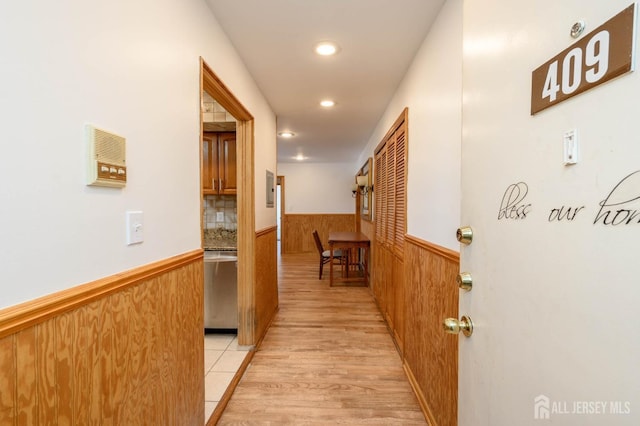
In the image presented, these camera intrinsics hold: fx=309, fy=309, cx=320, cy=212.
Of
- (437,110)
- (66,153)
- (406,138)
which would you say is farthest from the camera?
(406,138)

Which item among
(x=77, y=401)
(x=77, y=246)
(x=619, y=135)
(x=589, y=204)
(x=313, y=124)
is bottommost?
(x=77, y=401)

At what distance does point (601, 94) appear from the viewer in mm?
499

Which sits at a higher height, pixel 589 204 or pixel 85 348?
pixel 589 204

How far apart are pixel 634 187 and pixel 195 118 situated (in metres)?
1.58

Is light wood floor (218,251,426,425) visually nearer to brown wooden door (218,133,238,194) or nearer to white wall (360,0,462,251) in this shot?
white wall (360,0,462,251)

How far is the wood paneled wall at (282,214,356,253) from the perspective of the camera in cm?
789

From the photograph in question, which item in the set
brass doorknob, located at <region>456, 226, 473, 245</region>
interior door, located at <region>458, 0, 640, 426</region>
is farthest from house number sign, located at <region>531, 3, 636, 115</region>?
brass doorknob, located at <region>456, 226, 473, 245</region>

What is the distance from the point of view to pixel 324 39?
198cm

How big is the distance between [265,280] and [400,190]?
157 centimetres

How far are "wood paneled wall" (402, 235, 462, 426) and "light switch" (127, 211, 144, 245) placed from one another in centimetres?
130

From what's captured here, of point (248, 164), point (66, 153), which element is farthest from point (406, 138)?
point (66, 153)

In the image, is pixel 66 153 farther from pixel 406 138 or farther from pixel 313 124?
pixel 313 124

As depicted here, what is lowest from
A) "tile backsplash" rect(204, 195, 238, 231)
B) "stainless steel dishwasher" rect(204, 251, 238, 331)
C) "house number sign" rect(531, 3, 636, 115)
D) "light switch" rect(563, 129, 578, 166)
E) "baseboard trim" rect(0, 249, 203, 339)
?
"stainless steel dishwasher" rect(204, 251, 238, 331)

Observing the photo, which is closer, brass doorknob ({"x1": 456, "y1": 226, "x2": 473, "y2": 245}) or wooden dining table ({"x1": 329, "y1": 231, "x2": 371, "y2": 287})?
brass doorknob ({"x1": 456, "y1": 226, "x2": 473, "y2": 245})
